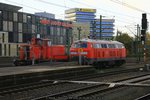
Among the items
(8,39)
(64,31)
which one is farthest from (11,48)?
(64,31)

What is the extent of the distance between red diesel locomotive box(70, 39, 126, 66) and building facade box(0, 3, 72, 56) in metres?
43.6

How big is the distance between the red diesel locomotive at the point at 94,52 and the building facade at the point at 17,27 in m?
43.6

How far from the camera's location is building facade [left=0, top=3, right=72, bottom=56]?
73.8 m

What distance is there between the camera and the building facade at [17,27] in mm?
73819

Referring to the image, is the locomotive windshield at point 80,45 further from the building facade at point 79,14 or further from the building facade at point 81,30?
the building facade at point 79,14

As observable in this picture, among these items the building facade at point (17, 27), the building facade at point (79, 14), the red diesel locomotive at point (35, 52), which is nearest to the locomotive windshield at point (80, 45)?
the red diesel locomotive at point (35, 52)

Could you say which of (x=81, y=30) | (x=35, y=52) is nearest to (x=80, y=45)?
(x=35, y=52)

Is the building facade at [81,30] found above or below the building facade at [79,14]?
below

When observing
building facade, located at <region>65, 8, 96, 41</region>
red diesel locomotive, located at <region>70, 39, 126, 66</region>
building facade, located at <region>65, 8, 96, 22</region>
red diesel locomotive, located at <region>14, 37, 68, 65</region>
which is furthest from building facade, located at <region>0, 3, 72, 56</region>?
red diesel locomotive, located at <region>70, 39, 126, 66</region>

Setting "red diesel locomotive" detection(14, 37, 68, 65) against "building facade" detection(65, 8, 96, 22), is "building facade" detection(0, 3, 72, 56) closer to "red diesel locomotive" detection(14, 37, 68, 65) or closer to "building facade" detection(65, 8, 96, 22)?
"building facade" detection(65, 8, 96, 22)

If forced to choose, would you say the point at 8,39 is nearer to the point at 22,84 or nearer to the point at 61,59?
the point at 61,59

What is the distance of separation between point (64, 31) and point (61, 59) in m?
53.9

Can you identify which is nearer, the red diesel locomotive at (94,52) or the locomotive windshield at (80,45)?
the red diesel locomotive at (94,52)

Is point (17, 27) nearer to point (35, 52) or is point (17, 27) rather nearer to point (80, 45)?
point (35, 52)
